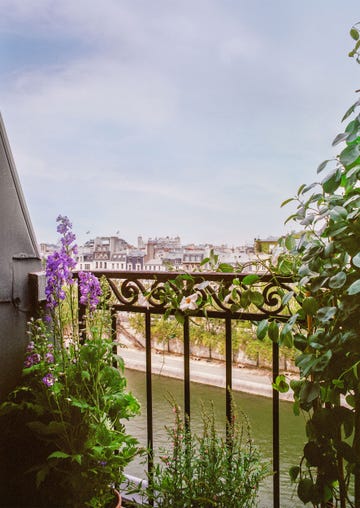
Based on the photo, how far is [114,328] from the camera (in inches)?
69.7

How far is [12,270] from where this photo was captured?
1.62 metres

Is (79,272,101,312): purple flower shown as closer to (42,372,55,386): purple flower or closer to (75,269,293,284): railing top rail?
(75,269,293,284): railing top rail

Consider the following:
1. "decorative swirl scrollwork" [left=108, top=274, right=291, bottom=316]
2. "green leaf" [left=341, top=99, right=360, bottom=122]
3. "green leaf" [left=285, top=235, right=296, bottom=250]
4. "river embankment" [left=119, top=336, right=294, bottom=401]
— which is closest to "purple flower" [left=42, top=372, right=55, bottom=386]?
"decorative swirl scrollwork" [left=108, top=274, right=291, bottom=316]

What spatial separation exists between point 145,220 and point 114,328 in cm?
2255

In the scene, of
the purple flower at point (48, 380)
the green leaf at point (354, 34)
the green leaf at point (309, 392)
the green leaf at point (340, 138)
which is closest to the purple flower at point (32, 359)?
the purple flower at point (48, 380)

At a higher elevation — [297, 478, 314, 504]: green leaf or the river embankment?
[297, 478, 314, 504]: green leaf

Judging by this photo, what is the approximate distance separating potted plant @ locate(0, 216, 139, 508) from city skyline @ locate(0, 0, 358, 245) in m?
0.22

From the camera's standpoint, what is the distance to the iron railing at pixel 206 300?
135cm

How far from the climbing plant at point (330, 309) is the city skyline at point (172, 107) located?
0.07m

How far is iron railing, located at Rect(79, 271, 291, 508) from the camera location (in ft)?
4.42

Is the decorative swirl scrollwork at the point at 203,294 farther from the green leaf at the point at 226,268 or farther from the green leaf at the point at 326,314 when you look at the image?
the green leaf at the point at 326,314

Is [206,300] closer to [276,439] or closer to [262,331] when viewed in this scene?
[262,331]

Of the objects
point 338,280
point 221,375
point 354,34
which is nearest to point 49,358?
point 338,280

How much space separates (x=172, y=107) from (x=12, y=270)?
57.7 ft
